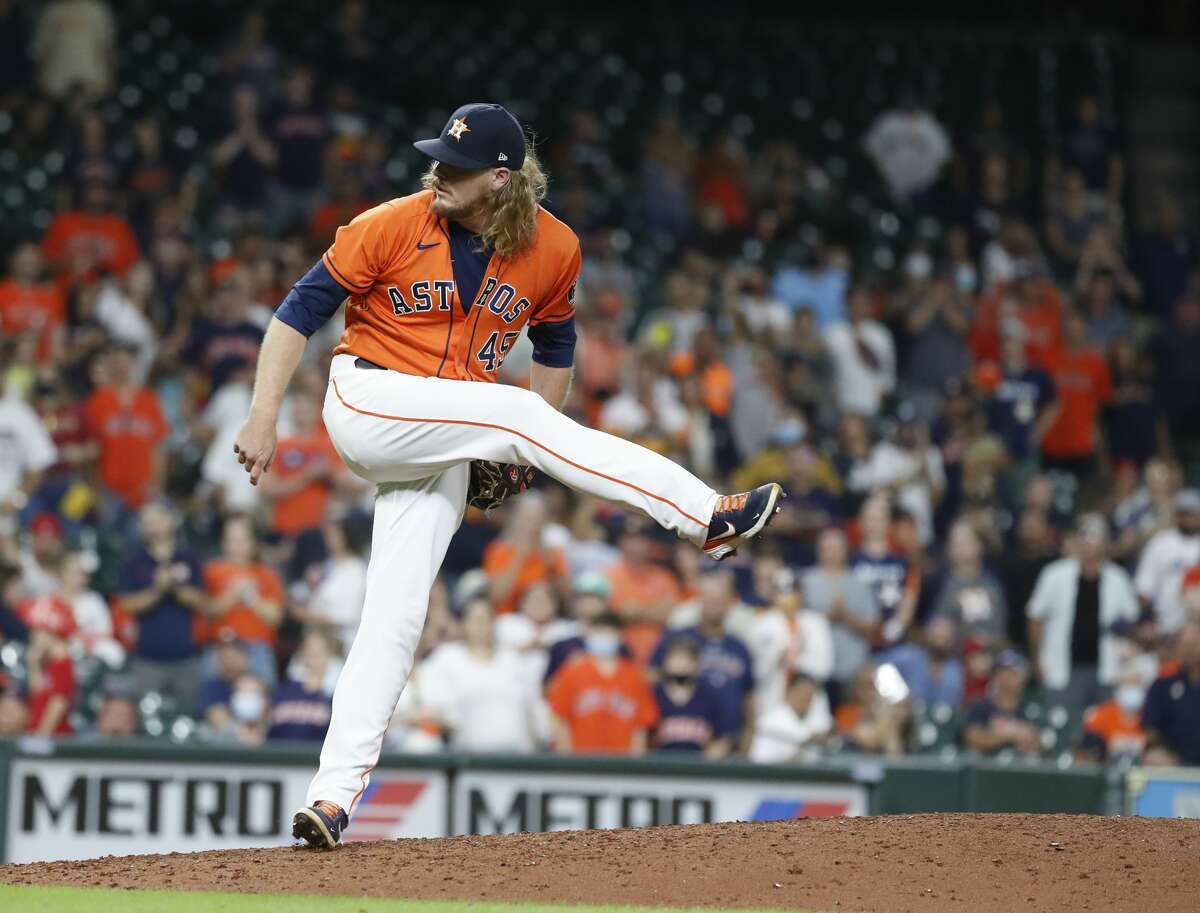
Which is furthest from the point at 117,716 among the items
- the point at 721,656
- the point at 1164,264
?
the point at 1164,264

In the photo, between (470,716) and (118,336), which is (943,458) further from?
(118,336)

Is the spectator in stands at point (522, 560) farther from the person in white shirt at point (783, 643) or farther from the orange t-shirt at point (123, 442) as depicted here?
the orange t-shirt at point (123, 442)

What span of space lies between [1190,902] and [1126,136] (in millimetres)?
13519

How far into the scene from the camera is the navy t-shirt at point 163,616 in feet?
32.7

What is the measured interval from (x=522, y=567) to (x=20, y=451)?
284 cm

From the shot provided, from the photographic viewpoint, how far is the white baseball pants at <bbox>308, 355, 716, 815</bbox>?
4.93 meters

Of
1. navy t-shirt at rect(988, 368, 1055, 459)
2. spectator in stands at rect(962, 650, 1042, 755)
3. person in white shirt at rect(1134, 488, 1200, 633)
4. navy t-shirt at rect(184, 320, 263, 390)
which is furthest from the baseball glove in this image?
navy t-shirt at rect(988, 368, 1055, 459)

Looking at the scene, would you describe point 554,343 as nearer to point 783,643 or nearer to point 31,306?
point 783,643

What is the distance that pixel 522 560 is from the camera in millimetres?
10359

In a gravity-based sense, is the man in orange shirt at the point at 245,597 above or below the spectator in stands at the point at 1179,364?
below

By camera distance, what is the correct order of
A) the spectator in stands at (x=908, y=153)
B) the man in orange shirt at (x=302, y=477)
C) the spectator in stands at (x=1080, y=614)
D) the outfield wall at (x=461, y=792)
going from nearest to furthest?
the outfield wall at (x=461, y=792), the spectator in stands at (x=1080, y=614), the man in orange shirt at (x=302, y=477), the spectator in stands at (x=908, y=153)

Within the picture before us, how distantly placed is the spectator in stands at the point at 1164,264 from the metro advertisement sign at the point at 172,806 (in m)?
8.08

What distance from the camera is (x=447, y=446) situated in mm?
5016

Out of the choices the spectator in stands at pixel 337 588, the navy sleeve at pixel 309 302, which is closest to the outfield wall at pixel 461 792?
the spectator in stands at pixel 337 588
